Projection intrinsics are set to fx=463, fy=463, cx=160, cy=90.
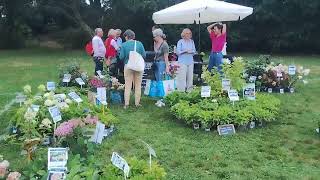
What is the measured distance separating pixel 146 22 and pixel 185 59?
602 inches

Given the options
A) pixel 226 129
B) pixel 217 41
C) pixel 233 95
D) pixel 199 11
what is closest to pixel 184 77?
pixel 217 41

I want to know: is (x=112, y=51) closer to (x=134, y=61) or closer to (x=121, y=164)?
(x=134, y=61)

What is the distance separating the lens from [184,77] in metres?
9.74

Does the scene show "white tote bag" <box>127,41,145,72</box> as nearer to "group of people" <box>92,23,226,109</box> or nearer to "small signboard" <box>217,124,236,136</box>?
"group of people" <box>92,23,226,109</box>

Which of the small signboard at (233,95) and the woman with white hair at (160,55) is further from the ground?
the woman with white hair at (160,55)

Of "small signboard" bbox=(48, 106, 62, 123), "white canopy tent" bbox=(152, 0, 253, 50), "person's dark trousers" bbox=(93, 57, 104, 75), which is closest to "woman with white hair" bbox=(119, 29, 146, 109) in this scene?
"person's dark trousers" bbox=(93, 57, 104, 75)

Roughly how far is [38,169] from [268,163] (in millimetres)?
2765

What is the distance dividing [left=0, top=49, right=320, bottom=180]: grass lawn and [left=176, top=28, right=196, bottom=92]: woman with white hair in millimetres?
1215

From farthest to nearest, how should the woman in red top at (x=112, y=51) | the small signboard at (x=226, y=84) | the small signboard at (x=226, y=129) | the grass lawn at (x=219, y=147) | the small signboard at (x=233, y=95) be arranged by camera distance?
the woman in red top at (x=112, y=51) < the small signboard at (x=226, y=84) < the small signboard at (x=233, y=95) < the small signboard at (x=226, y=129) < the grass lawn at (x=219, y=147)

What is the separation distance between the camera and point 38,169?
A: 3.79 meters

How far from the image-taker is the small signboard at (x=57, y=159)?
3.66m

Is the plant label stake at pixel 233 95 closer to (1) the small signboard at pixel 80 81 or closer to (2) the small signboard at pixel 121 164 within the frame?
(1) the small signboard at pixel 80 81

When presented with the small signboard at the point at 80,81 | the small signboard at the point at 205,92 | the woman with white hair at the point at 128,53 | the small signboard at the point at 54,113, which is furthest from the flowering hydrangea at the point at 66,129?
the small signboard at the point at 80,81

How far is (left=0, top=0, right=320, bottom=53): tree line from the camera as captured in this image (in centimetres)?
2236
